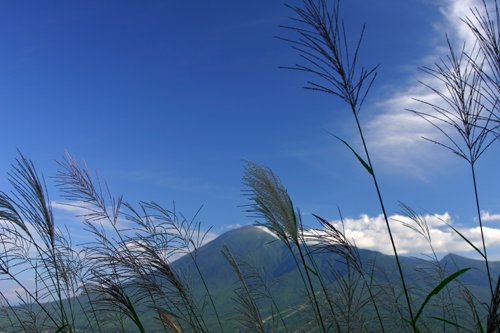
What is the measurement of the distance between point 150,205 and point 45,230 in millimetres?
1080

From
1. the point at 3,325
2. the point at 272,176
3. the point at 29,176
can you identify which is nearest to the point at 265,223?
the point at 272,176

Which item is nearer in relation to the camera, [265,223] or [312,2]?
[312,2]

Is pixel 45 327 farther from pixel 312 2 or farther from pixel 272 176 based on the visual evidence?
pixel 312 2

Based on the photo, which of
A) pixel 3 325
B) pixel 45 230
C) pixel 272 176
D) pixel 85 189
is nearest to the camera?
pixel 272 176

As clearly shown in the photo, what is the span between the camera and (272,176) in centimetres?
283

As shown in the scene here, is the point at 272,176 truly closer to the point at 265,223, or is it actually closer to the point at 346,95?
the point at 265,223

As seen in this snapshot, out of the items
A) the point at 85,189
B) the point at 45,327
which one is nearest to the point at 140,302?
the point at 85,189

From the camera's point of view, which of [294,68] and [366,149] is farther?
[294,68]

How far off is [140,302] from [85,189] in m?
1.57

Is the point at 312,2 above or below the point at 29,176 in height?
above

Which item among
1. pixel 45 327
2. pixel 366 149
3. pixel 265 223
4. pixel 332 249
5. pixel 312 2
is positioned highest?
pixel 312 2

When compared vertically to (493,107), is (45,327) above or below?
below

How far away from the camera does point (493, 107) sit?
1892 mm

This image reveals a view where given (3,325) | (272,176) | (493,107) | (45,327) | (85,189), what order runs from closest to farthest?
(493,107) → (272,176) → (85,189) → (45,327) → (3,325)
